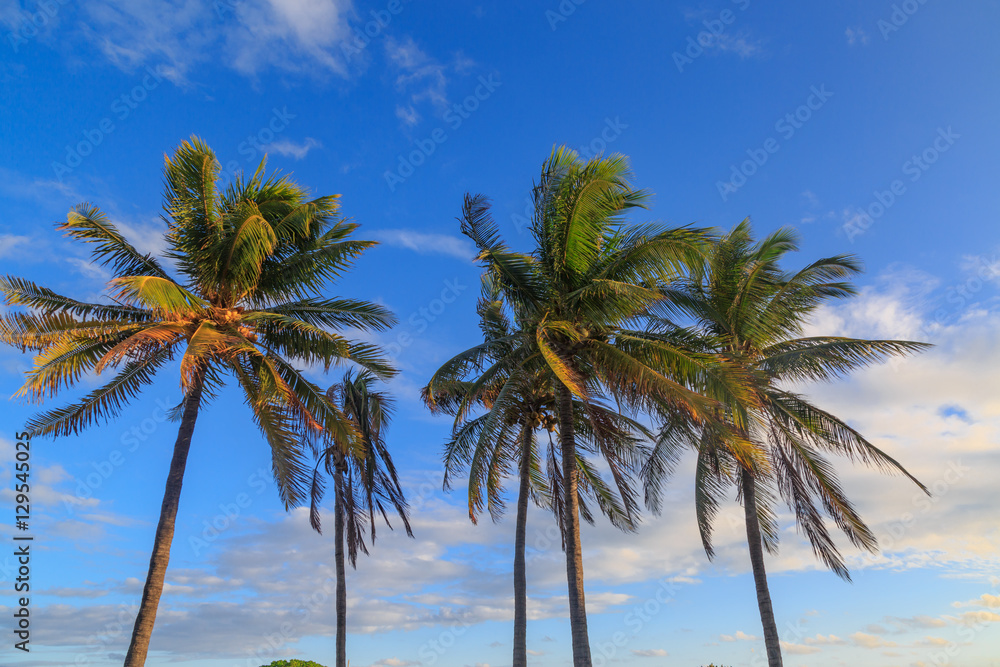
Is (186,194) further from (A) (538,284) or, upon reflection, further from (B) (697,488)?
(B) (697,488)

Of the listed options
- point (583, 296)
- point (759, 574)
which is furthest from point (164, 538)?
point (759, 574)

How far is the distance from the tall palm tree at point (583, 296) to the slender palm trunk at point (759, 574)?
4.33 metres

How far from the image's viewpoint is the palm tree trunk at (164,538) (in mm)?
13812

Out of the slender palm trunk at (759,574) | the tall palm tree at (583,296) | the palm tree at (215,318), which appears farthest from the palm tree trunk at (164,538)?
the slender palm trunk at (759,574)

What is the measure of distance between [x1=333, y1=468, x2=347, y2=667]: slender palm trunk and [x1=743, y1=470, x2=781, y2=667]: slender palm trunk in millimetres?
11387

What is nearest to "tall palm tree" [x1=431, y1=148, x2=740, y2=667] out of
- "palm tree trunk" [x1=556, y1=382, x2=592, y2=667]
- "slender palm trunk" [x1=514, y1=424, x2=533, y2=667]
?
"palm tree trunk" [x1=556, y1=382, x2=592, y2=667]

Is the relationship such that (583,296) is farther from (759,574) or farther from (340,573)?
(340,573)

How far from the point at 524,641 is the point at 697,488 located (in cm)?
660

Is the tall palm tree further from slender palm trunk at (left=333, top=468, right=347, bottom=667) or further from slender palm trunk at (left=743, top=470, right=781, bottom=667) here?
slender palm trunk at (left=333, top=468, right=347, bottom=667)

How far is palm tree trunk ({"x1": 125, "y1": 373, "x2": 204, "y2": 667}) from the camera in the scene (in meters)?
13.8

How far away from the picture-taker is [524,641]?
18.7 metres

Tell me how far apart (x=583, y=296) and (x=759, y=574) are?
824 cm

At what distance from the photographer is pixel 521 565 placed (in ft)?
63.9

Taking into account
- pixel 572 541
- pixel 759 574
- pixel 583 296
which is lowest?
pixel 759 574
